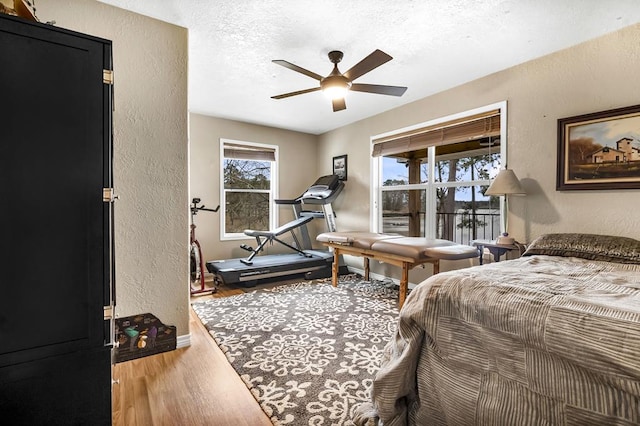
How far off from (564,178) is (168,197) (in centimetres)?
334

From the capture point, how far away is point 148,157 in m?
2.32

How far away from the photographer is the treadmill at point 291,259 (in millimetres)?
4117

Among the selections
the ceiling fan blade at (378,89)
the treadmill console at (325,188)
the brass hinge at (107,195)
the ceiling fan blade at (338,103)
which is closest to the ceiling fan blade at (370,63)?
the ceiling fan blade at (378,89)

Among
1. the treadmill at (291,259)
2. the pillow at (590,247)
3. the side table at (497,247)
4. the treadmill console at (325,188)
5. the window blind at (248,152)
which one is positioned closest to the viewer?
the pillow at (590,247)

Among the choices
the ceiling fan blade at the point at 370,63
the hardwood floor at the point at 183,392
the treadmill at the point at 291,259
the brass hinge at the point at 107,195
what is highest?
the ceiling fan blade at the point at 370,63

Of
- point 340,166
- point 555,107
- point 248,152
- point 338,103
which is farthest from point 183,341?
point 555,107

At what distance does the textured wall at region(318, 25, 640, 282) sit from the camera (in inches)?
93.9

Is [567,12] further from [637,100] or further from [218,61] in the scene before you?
[218,61]

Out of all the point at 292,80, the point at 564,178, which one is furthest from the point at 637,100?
the point at 292,80

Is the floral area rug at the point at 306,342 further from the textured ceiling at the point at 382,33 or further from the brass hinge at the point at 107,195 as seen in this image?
the textured ceiling at the point at 382,33

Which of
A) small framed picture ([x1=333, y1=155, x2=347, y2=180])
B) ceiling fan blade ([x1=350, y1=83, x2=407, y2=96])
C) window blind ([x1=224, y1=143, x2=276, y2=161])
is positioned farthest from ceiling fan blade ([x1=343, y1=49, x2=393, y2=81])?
window blind ([x1=224, y1=143, x2=276, y2=161])

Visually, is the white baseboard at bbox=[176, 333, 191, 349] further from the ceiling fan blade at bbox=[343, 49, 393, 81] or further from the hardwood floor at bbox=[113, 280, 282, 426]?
the ceiling fan blade at bbox=[343, 49, 393, 81]

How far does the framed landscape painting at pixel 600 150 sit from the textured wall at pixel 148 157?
3.23m

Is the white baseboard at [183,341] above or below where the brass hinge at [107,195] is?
below
